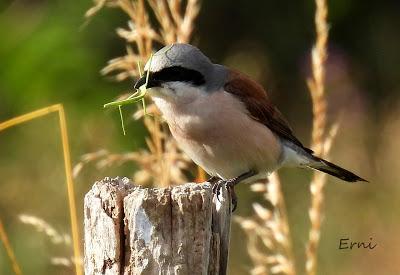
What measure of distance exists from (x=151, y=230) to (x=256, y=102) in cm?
172

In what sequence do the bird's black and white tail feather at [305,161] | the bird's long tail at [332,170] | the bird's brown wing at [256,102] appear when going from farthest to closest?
1. the bird's long tail at [332,170]
2. the bird's black and white tail feather at [305,161]
3. the bird's brown wing at [256,102]

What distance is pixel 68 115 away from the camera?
6.82 meters

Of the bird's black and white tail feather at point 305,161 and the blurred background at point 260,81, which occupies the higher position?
the blurred background at point 260,81

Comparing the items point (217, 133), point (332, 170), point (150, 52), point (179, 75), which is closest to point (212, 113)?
point (217, 133)

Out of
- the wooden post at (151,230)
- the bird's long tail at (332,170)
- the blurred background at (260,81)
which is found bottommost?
the wooden post at (151,230)

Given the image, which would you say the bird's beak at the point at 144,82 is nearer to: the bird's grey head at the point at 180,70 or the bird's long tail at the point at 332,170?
the bird's grey head at the point at 180,70

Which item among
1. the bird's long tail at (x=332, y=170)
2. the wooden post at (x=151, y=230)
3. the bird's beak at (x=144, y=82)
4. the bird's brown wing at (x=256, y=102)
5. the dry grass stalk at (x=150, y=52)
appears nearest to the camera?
the wooden post at (x=151, y=230)

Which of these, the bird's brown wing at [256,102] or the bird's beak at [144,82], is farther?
the bird's brown wing at [256,102]

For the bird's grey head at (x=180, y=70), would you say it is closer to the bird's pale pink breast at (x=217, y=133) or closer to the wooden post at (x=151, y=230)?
the bird's pale pink breast at (x=217, y=133)

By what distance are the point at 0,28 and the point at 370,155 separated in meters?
2.63

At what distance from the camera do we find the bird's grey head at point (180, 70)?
3566 millimetres

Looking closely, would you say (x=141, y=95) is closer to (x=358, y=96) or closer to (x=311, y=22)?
(x=358, y=96)

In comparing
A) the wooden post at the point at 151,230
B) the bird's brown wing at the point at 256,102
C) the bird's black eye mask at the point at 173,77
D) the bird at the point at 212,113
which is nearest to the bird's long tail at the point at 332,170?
the bird's brown wing at the point at 256,102

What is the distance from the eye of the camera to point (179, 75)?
3703 millimetres
